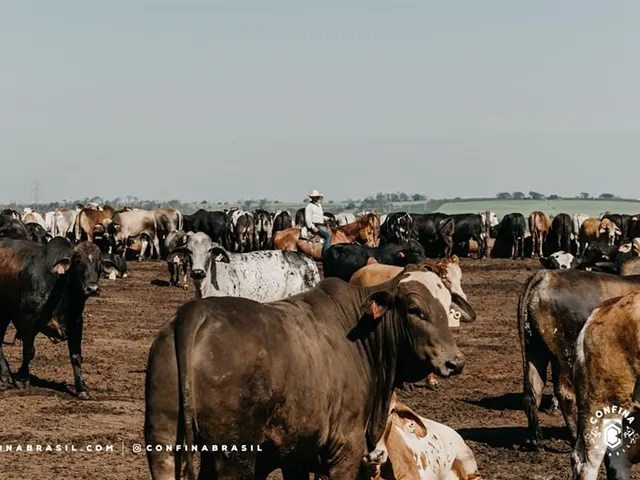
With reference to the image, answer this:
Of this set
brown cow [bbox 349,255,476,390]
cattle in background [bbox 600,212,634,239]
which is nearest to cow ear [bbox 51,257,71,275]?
brown cow [bbox 349,255,476,390]

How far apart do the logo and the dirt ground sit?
2.34 m

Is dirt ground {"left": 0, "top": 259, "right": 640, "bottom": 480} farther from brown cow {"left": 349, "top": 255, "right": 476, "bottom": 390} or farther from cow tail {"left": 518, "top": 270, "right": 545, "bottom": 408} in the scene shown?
brown cow {"left": 349, "top": 255, "right": 476, "bottom": 390}

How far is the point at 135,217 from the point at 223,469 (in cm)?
3441

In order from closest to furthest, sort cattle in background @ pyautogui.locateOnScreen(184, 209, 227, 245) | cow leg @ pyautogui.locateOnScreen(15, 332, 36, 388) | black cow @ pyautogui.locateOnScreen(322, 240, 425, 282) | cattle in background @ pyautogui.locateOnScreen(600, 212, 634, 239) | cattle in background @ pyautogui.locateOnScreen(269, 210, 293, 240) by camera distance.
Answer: cow leg @ pyautogui.locateOnScreen(15, 332, 36, 388), black cow @ pyautogui.locateOnScreen(322, 240, 425, 282), cattle in background @ pyautogui.locateOnScreen(184, 209, 227, 245), cattle in background @ pyautogui.locateOnScreen(600, 212, 634, 239), cattle in background @ pyautogui.locateOnScreen(269, 210, 293, 240)

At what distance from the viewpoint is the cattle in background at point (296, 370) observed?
608 cm

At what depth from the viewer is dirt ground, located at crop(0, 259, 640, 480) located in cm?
967

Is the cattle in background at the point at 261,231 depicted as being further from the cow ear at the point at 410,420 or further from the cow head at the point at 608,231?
the cow ear at the point at 410,420

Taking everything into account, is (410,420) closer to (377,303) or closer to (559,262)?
(377,303)

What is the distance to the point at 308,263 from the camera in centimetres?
1594

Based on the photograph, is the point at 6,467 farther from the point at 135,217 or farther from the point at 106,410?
the point at 135,217

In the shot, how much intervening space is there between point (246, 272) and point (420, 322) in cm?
822

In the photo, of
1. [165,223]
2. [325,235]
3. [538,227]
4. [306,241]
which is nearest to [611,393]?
[325,235]

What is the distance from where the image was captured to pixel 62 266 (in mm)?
→ 12727

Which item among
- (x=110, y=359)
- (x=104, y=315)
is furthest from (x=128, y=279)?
(x=110, y=359)
